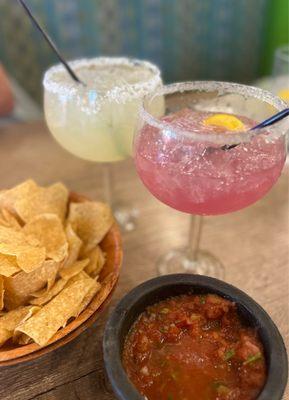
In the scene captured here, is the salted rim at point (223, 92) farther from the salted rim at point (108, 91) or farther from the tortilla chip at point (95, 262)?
the tortilla chip at point (95, 262)

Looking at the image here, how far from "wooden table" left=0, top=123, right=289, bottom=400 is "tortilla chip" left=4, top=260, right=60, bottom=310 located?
4.9 inches

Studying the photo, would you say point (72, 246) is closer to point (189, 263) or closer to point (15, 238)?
point (15, 238)

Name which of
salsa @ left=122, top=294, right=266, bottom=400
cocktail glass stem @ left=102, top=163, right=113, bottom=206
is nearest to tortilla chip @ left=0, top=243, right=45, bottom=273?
salsa @ left=122, top=294, right=266, bottom=400

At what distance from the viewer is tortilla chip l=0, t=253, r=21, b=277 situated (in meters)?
0.75

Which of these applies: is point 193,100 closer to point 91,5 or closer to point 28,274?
point 28,274

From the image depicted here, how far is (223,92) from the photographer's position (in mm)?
921

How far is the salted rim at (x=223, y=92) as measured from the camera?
27.4 inches

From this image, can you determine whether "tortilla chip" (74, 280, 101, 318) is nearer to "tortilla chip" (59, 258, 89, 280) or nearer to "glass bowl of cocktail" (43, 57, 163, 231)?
"tortilla chip" (59, 258, 89, 280)

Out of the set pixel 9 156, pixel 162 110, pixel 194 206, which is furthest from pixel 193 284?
pixel 9 156

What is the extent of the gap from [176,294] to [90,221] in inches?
11.8

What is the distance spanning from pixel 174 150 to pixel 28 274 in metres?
0.37

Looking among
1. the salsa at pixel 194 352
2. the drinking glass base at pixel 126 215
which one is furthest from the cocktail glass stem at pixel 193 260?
the salsa at pixel 194 352

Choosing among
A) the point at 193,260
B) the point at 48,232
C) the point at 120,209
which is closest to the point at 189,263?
the point at 193,260

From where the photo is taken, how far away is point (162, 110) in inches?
36.5
